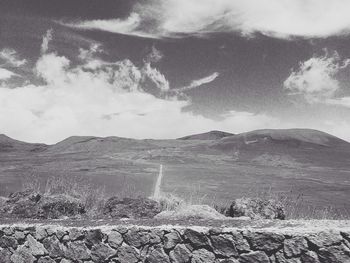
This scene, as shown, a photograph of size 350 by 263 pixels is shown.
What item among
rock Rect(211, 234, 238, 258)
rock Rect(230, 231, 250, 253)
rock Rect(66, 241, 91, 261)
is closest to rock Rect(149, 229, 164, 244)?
rock Rect(211, 234, 238, 258)

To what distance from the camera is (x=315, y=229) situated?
5.29 meters

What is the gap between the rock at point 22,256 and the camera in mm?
7488

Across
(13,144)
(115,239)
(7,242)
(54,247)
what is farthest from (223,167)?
(13,144)

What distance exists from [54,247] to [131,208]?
2229 millimetres

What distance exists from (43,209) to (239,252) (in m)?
5.31

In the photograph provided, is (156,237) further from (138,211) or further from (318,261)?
(138,211)

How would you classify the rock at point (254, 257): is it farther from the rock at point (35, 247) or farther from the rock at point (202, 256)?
the rock at point (35, 247)

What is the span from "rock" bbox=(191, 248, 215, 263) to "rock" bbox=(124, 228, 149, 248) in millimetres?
755

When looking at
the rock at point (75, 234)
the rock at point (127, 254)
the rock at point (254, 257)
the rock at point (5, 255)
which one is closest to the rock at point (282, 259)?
the rock at point (254, 257)

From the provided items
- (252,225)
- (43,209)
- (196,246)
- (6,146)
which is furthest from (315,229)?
(6,146)

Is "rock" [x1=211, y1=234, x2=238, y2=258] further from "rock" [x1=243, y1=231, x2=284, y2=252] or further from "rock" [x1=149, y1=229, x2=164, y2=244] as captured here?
"rock" [x1=149, y1=229, x2=164, y2=244]

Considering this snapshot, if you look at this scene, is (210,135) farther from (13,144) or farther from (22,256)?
(22,256)

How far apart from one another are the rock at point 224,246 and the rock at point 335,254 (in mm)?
1059

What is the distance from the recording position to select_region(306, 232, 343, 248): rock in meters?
5.14
